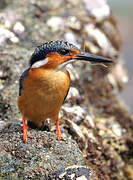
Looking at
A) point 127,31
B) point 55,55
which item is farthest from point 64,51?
point 127,31

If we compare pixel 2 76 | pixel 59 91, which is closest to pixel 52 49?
pixel 59 91

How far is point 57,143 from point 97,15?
3.39 metres

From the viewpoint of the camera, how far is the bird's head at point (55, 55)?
3.52 m

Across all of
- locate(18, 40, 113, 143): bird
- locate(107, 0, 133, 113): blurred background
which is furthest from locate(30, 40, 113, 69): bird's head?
locate(107, 0, 133, 113): blurred background

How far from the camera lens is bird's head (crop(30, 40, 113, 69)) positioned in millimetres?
3521

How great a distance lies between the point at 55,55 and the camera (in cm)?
353

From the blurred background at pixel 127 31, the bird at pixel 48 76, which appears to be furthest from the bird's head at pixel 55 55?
the blurred background at pixel 127 31

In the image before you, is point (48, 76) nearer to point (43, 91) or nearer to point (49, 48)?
point (43, 91)

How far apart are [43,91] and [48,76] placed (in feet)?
0.52

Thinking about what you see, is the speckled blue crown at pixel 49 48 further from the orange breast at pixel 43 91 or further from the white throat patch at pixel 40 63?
the orange breast at pixel 43 91

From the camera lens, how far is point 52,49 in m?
3.52

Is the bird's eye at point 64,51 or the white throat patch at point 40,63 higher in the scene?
the bird's eye at point 64,51

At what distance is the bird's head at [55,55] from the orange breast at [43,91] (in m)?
0.07

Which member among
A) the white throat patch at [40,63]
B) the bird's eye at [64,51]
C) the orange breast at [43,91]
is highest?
the bird's eye at [64,51]
